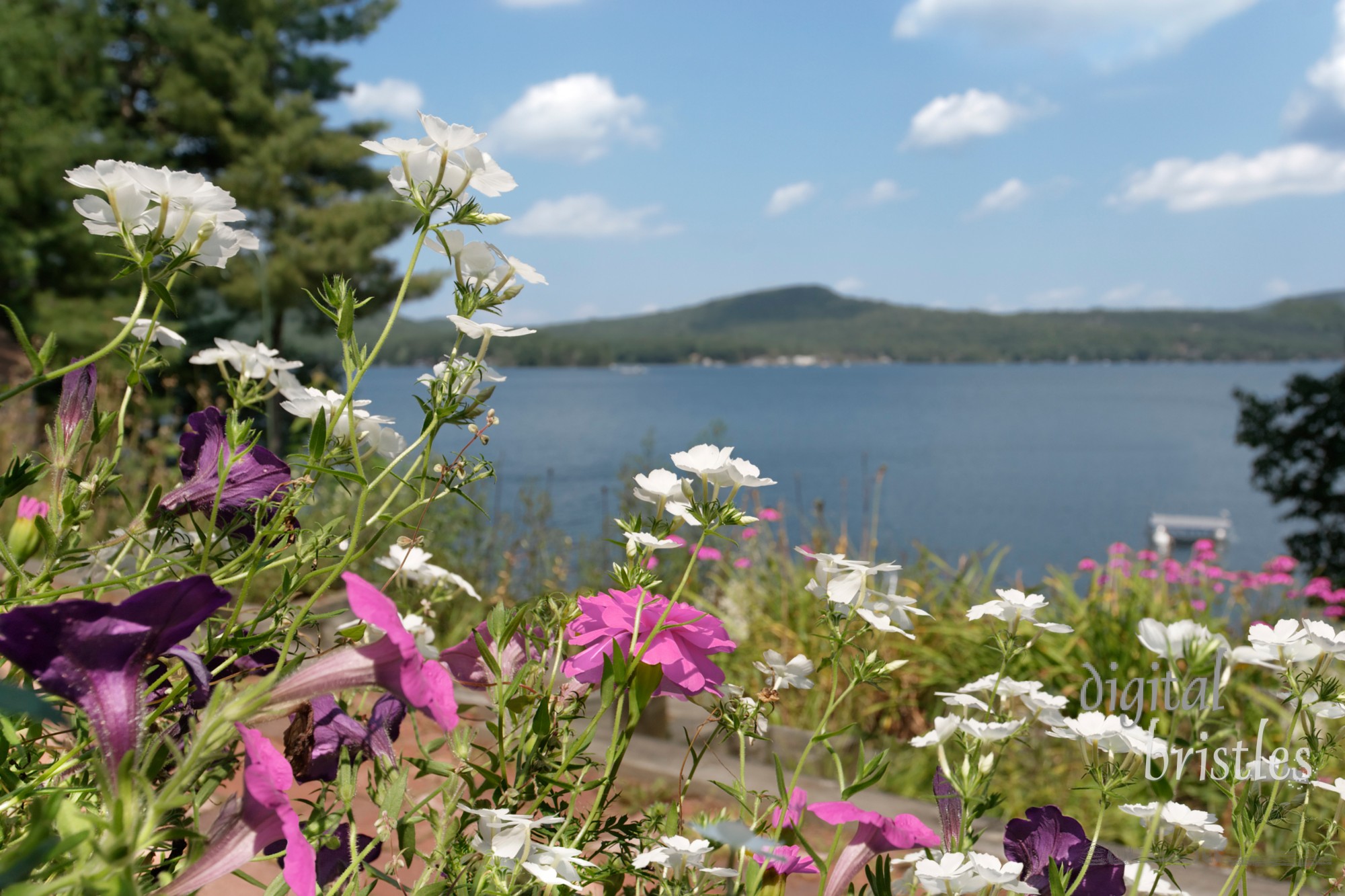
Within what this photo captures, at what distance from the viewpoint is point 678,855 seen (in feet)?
2.13

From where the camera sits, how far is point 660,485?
77cm

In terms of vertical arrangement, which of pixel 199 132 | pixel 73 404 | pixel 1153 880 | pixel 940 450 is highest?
pixel 199 132

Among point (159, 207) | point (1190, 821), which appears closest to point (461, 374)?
point (159, 207)

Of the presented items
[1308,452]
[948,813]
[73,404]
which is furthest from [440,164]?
[1308,452]

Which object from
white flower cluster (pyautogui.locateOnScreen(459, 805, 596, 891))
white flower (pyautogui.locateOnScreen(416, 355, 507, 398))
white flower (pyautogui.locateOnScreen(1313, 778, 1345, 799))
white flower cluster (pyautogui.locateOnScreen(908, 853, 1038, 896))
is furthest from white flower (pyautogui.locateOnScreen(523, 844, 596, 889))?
white flower (pyautogui.locateOnScreen(1313, 778, 1345, 799))

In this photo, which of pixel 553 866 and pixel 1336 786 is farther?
pixel 1336 786

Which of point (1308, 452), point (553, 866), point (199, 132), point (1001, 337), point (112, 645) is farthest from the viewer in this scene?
point (1001, 337)

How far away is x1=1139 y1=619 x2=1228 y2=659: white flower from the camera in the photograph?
0.78 m

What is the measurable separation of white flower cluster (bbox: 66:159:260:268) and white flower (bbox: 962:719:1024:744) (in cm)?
75

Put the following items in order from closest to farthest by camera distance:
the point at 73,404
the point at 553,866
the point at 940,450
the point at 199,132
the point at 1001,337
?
1. the point at 553,866
2. the point at 73,404
3. the point at 199,132
4. the point at 940,450
5. the point at 1001,337

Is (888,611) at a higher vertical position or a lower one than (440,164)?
lower

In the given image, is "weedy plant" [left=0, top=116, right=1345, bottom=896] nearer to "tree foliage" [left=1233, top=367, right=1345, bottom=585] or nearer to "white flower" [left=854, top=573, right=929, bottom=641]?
"white flower" [left=854, top=573, right=929, bottom=641]

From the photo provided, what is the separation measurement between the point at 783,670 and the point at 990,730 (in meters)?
0.20

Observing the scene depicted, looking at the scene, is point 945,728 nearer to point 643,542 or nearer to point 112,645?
point 643,542
